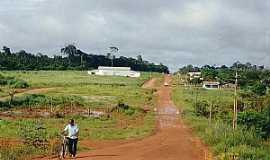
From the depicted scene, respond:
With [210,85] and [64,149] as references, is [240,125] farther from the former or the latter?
[210,85]

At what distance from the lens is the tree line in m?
132

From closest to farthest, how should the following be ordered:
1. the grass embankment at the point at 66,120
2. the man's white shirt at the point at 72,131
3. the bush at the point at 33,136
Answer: the man's white shirt at the point at 72,131 < the bush at the point at 33,136 < the grass embankment at the point at 66,120

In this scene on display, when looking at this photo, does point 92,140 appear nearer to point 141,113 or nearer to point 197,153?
point 197,153

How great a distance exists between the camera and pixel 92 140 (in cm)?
Result: 3145

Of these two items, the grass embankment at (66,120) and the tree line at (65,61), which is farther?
the tree line at (65,61)

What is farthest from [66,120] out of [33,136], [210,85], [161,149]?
[210,85]

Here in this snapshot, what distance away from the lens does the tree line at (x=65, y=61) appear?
132 meters

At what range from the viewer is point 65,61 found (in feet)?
520

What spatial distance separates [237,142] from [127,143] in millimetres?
6782

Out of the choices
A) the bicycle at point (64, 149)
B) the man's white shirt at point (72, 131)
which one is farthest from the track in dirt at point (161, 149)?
the man's white shirt at point (72, 131)

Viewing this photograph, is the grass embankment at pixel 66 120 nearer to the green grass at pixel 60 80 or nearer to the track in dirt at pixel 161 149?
the track in dirt at pixel 161 149

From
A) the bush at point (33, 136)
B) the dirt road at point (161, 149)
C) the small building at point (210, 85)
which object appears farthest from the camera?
the small building at point (210, 85)

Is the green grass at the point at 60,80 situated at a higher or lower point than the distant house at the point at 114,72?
lower

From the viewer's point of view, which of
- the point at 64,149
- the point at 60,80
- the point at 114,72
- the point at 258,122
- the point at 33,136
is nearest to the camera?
the point at 64,149
